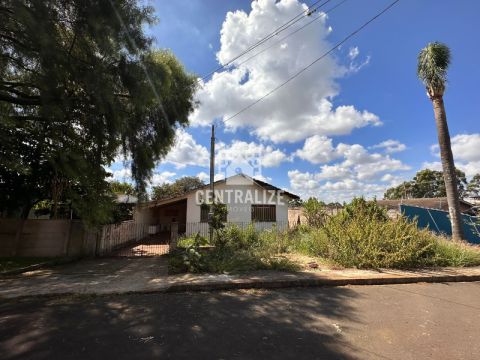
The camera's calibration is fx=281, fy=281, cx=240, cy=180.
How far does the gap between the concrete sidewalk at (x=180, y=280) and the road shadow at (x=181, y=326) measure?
0.47m

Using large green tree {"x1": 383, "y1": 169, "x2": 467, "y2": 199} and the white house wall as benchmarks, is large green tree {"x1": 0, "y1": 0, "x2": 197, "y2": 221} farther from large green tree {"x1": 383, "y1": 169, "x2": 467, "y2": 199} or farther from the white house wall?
large green tree {"x1": 383, "y1": 169, "x2": 467, "y2": 199}

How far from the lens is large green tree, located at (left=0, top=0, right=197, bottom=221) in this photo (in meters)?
6.51

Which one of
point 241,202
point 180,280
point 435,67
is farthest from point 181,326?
point 241,202

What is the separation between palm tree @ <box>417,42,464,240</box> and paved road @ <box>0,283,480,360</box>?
5.91m

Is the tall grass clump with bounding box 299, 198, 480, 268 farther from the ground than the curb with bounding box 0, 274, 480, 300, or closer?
farther from the ground

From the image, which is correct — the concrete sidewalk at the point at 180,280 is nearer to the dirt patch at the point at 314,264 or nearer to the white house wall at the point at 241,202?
the dirt patch at the point at 314,264

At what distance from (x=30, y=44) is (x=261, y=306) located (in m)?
7.47

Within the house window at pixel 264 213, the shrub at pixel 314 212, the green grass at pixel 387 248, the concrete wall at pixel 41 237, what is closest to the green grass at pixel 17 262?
the concrete wall at pixel 41 237

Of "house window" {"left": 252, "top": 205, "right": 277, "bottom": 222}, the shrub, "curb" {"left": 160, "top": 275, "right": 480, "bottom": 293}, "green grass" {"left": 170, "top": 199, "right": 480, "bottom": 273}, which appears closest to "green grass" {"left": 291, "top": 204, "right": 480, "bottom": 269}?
"green grass" {"left": 170, "top": 199, "right": 480, "bottom": 273}

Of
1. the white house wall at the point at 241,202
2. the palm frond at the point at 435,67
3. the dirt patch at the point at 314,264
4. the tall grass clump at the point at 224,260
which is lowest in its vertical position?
the dirt patch at the point at 314,264

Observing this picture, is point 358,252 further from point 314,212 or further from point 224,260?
point 314,212

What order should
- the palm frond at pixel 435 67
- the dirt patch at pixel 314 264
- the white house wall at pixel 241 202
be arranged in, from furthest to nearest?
the white house wall at pixel 241 202 → the palm frond at pixel 435 67 → the dirt patch at pixel 314 264

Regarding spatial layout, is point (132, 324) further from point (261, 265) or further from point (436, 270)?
point (436, 270)

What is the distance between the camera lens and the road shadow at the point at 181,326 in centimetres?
329
